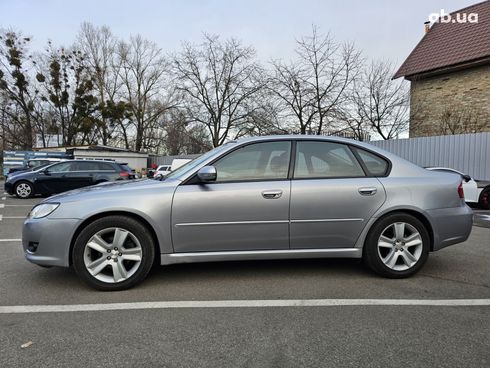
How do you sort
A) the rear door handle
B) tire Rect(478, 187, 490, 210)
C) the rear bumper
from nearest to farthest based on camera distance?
the rear door handle, the rear bumper, tire Rect(478, 187, 490, 210)

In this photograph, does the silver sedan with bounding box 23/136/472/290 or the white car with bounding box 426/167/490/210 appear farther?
the white car with bounding box 426/167/490/210

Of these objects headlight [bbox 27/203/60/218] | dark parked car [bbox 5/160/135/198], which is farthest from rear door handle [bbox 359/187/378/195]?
dark parked car [bbox 5/160/135/198]

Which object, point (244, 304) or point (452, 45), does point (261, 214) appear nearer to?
point (244, 304)

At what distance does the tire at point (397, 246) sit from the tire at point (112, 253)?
7.49 ft

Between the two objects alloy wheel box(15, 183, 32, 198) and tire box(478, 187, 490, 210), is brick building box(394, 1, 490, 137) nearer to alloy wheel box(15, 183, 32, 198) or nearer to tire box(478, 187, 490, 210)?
tire box(478, 187, 490, 210)

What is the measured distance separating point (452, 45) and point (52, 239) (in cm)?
2262

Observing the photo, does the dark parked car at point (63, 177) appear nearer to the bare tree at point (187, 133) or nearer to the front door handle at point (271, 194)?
the front door handle at point (271, 194)

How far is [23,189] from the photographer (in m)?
14.3

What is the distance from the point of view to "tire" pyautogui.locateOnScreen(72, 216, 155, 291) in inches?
149

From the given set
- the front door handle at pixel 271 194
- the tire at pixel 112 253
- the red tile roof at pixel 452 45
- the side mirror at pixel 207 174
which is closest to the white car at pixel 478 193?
the front door handle at pixel 271 194

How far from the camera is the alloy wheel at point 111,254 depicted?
380 centimetres

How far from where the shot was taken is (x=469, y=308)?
342cm

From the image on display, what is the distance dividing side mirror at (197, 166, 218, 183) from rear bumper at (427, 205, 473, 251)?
232 centimetres

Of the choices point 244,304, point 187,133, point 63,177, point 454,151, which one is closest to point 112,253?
point 244,304
